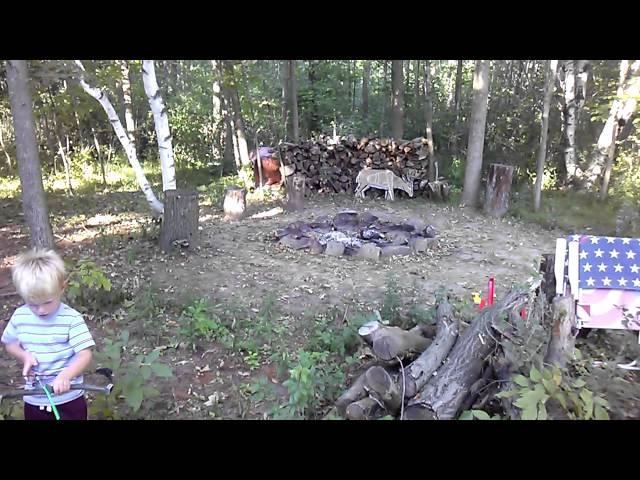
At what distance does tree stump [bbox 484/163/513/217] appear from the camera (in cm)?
926

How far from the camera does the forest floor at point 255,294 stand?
336cm

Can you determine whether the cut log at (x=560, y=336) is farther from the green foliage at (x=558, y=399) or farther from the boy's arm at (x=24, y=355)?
the boy's arm at (x=24, y=355)

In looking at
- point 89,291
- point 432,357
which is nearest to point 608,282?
point 432,357

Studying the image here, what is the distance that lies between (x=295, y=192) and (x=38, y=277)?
795 cm

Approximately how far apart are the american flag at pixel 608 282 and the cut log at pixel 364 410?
186cm

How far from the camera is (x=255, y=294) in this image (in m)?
5.41

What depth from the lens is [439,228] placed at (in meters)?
8.48

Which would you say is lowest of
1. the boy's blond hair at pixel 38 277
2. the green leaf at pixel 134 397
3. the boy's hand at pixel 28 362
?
the green leaf at pixel 134 397

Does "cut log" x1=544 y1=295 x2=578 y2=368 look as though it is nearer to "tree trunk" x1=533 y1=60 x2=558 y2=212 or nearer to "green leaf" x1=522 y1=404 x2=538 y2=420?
"green leaf" x1=522 y1=404 x2=538 y2=420

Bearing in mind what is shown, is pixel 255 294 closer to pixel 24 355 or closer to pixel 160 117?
pixel 160 117

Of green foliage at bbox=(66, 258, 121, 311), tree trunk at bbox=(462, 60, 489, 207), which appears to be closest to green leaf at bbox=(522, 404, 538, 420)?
green foliage at bbox=(66, 258, 121, 311)

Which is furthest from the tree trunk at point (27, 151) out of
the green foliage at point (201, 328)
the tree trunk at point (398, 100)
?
the tree trunk at point (398, 100)
